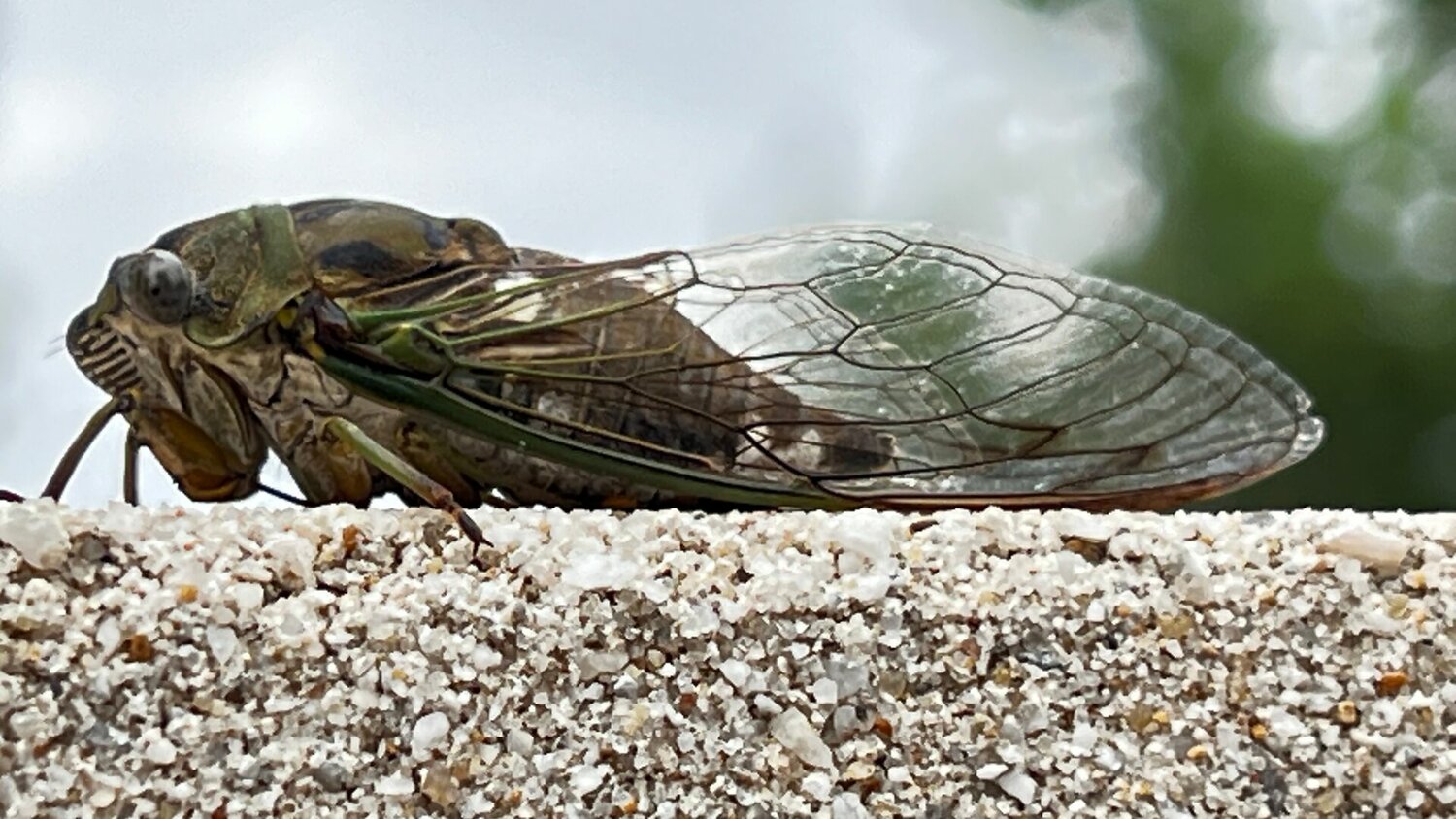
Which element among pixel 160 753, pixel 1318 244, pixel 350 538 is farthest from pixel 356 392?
pixel 1318 244

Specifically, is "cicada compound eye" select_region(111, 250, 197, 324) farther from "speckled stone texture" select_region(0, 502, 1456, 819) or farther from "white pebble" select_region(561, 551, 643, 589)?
"white pebble" select_region(561, 551, 643, 589)

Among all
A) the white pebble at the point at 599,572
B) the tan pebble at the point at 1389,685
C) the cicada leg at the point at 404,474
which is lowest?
the white pebble at the point at 599,572

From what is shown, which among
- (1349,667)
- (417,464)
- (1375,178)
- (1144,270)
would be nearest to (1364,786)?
(1349,667)

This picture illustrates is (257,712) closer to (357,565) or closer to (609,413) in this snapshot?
(357,565)

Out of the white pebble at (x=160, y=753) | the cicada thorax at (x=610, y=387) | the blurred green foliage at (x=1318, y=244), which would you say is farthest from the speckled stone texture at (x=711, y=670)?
the blurred green foliage at (x=1318, y=244)

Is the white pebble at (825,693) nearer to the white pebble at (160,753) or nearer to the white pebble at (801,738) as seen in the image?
the white pebble at (801,738)

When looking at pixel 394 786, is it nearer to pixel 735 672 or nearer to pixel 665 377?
pixel 735 672
